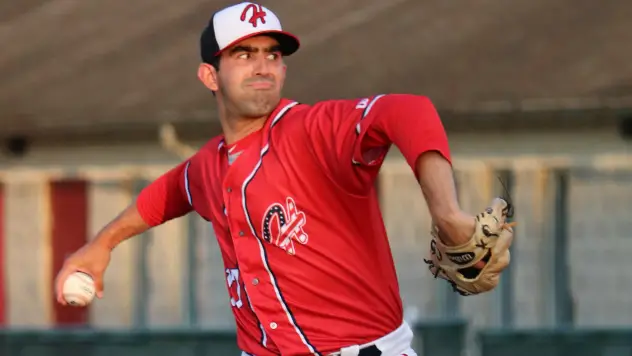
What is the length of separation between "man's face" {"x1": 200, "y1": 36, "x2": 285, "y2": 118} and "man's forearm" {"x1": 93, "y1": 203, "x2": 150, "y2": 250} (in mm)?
931

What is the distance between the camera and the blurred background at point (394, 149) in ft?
25.1

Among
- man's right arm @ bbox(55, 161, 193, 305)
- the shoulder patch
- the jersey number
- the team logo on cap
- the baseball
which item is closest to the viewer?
the shoulder patch

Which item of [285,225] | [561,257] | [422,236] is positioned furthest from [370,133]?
[422,236]

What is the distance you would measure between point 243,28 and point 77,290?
1156mm

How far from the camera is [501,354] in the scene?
22.8ft

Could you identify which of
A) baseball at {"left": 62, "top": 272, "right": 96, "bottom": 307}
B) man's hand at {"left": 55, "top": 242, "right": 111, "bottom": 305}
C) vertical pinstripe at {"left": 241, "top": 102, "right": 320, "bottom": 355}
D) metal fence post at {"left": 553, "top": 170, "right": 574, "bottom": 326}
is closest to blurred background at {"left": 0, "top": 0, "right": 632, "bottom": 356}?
metal fence post at {"left": 553, "top": 170, "right": 574, "bottom": 326}

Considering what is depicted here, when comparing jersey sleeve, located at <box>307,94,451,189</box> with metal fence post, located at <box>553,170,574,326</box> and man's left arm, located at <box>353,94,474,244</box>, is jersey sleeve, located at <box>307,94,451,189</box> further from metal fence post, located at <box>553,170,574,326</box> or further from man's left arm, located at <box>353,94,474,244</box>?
metal fence post, located at <box>553,170,574,326</box>

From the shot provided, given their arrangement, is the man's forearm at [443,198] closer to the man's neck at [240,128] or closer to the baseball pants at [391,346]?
the baseball pants at [391,346]

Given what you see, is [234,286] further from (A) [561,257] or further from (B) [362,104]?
(A) [561,257]

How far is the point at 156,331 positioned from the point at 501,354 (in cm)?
210

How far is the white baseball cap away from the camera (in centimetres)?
377

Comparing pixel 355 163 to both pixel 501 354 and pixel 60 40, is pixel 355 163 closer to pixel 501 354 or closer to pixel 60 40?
pixel 501 354

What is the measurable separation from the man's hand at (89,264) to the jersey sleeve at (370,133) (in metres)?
1.18

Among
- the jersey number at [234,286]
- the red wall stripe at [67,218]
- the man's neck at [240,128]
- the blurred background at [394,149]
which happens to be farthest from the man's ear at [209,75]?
the red wall stripe at [67,218]
